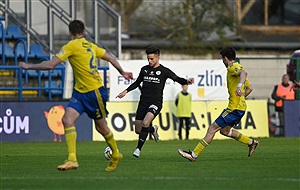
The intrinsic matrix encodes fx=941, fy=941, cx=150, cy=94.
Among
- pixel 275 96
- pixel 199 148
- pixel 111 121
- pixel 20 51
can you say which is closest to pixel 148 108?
pixel 199 148

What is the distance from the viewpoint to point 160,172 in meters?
13.8

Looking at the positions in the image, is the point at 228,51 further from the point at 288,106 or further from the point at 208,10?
the point at 208,10

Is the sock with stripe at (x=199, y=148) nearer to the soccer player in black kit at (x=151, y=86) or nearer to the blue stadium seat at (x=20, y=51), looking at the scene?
the soccer player in black kit at (x=151, y=86)

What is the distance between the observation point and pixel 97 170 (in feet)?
47.1

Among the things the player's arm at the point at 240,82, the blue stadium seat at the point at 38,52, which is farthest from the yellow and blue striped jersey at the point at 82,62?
the blue stadium seat at the point at 38,52

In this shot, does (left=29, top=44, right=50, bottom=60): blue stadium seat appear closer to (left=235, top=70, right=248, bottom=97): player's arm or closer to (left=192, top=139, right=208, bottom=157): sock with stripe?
(left=192, top=139, right=208, bottom=157): sock with stripe

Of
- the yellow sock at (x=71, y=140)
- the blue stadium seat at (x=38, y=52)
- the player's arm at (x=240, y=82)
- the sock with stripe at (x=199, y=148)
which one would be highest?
the blue stadium seat at (x=38, y=52)

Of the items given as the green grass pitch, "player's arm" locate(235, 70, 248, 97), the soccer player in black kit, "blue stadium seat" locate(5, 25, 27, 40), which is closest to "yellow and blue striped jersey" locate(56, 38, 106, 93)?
the green grass pitch

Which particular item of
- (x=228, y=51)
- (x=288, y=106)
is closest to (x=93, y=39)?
(x=288, y=106)

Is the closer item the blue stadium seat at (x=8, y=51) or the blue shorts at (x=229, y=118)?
the blue shorts at (x=229, y=118)

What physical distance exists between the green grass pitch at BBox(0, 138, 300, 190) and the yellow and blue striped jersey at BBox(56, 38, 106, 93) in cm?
129

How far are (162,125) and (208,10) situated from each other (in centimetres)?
1156

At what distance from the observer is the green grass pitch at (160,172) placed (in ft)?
39.0

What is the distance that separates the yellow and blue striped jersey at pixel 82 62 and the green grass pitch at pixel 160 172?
1.29 meters
